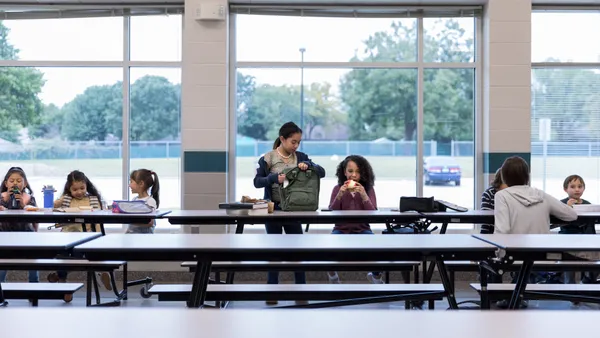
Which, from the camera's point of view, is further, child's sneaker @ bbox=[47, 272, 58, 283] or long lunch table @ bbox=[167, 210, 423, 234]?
child's sneaker @ bbox=[47, 272, 58, 283]

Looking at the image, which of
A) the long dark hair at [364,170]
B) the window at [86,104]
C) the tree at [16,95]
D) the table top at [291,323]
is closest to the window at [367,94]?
the window at [86,104]

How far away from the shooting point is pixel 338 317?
1591mm

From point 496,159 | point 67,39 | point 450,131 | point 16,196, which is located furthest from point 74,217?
point 496,159

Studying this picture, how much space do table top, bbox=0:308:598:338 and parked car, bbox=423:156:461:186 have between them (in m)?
5.88

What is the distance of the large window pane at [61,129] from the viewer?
7430mm

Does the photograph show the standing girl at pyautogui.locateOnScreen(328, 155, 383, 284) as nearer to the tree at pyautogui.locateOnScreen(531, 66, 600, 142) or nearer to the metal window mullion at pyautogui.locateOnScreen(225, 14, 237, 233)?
the metal window mullion at pyautogui.locateOnScreen(225, 14, 237, 233)

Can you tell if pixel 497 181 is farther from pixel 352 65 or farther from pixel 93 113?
pixel 93 113

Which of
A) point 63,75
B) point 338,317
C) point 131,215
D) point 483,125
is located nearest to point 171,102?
point 63,75

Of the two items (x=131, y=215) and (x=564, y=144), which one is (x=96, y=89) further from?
(x=564, y=144)

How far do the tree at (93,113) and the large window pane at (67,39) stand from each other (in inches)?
13.8

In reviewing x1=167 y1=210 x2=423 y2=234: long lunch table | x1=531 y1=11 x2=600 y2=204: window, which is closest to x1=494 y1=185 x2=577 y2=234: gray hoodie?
x1=167 y1=210 x2=423 y2=234: long lunch table

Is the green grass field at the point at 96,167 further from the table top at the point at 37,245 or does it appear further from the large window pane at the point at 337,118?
the table top at the point at 37,245

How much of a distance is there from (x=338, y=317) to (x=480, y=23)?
6.34 metres

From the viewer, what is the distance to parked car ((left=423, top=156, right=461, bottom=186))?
748 cm
